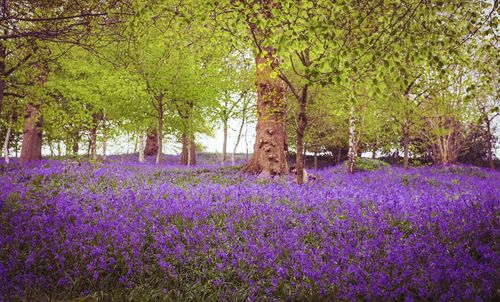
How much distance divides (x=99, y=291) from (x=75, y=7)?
5.05m

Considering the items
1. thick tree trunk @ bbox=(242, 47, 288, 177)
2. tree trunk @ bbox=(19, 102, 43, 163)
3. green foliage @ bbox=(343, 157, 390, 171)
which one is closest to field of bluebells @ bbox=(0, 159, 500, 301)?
thick tree trunk @ bbox=(242, 47, 288, 177)

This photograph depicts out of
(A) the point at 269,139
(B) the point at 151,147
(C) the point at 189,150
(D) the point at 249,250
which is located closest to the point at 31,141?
(C) the point at 189,150

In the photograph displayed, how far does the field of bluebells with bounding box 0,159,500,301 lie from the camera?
4.02m

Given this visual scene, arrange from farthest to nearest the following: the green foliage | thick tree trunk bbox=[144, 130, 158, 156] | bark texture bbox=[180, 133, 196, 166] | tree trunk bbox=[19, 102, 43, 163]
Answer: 1. thick tree trunk bbox=[144, 130, 158, 156]
2. bark texture bbox=[180, 133, 196, 166]
3. the green foliage
4. tree trunk bbox=[19, 102, 43, 163]

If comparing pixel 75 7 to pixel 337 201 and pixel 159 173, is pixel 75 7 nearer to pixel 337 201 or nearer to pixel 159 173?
pixel 337 201

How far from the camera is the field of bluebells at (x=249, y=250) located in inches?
158

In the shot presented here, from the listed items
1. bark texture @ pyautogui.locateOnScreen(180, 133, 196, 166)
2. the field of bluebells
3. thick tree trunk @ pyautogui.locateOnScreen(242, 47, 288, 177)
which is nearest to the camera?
the field of bluebells

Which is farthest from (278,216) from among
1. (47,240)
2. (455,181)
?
(455,181)

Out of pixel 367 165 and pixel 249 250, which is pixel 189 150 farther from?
pixel 249 250

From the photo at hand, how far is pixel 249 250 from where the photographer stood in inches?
195

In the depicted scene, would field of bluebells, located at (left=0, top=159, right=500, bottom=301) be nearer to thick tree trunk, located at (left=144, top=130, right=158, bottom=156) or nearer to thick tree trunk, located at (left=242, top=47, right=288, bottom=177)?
thick tree trunk, located at (left=242, top=47, right=288, bottom=177)

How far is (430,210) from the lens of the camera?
6.12m

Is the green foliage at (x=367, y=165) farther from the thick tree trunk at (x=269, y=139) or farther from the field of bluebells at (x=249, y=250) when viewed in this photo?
the field of bluebells at (x=249, y=250)

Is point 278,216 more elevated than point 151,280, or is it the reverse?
point 278,216
